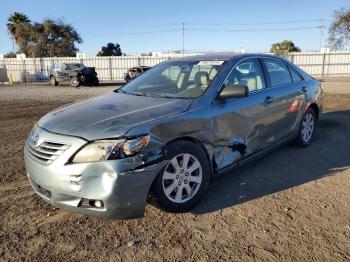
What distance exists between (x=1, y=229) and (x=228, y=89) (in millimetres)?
2688

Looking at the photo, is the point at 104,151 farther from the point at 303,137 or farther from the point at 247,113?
the point at 303,137

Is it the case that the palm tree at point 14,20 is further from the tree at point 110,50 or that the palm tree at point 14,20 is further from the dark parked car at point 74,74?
the dark parked car at point 74,74

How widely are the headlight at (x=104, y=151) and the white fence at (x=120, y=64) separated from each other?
29.4m

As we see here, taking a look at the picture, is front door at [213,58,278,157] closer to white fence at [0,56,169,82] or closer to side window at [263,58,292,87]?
side window at [263,58,292,87]

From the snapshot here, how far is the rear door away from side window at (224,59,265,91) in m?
0.18

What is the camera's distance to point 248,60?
4.62 meters

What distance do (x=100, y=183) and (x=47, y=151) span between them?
626mm

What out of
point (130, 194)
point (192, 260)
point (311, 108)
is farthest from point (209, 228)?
point (311, 108)

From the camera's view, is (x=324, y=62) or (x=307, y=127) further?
(x=324, y=62)

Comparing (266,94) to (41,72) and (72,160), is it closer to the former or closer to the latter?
(72,160)

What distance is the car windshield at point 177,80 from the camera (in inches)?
160

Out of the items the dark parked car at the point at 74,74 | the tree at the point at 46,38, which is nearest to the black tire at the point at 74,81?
the dark parked car at the point at 74,74

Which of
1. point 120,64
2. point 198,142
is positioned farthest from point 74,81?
point 198,142

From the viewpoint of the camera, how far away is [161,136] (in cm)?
326
